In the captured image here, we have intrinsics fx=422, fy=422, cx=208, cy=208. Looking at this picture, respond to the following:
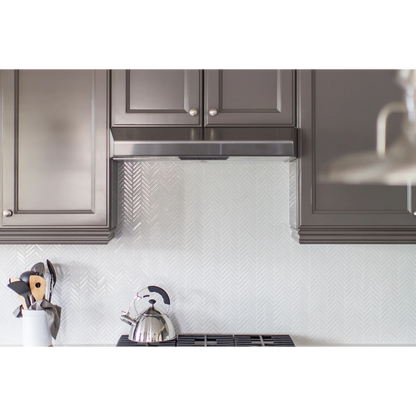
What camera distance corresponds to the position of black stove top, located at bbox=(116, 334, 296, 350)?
1.74m

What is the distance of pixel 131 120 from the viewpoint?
159 cm

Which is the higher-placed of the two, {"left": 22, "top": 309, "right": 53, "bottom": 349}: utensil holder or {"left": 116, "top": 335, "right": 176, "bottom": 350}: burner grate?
{"left": 22, "top": 309, "right": 53, "bottom": 349}: utensil holder

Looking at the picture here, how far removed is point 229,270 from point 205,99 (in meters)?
0.77

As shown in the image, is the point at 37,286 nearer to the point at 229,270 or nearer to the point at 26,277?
the point at 26,277

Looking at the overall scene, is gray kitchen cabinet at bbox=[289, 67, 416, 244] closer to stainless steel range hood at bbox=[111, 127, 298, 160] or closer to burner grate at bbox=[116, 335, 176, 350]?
stainless steel range hood at bbox=[111, 127, 298, 160]

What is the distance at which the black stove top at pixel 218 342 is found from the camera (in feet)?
5.72

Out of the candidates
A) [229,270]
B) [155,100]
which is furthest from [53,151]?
[229,270]

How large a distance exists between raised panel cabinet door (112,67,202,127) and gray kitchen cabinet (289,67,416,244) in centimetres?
42

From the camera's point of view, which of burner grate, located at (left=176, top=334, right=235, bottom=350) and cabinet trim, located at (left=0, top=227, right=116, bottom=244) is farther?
burner grate, located at (left=176, top=334, right=235, bottom=350)

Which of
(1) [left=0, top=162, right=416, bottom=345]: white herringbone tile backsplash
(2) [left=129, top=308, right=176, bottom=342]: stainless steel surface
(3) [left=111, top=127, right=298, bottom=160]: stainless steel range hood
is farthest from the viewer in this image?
→ (1) [left=0, top=162, right=416, bottom=345]: white herringbone tile backsplash

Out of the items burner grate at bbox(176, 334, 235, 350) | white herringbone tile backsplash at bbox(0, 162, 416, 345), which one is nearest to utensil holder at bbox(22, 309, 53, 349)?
white herringbone tile backsplash at bbox(0, 162, 416, 345)

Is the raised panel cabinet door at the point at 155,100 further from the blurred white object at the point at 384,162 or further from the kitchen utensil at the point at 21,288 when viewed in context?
the kitchen utensil at the point at 21,288

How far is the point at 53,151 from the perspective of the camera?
5.22 ft

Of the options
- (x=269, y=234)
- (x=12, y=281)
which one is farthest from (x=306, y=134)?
(x=12, y=281)
